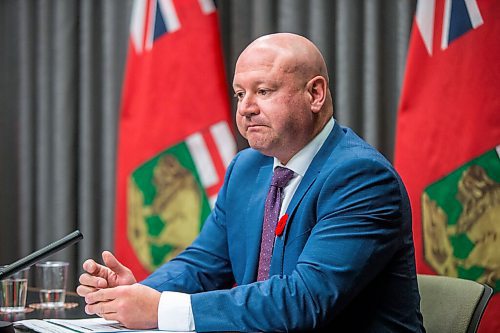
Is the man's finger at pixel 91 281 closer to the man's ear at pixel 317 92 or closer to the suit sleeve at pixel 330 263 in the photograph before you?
the suit sleeve at pixel 330 263

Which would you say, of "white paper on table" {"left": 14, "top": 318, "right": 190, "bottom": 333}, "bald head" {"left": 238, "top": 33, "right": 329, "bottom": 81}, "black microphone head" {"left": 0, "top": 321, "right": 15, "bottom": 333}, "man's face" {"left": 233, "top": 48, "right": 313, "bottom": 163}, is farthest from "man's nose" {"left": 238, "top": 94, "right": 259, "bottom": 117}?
"black microphone head" {"left": 0, "top": 321, "right": 15, "bottom": 333}

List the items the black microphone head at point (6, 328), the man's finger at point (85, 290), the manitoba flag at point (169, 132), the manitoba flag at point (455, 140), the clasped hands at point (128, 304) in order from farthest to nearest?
1. the manitoba flag at point (169, 132)
2. the manitoba flag at point (455, 140)
3. the man's finger at point (85, 290)
4. the clasped hands at point (128, 304)
5. the black microphone head at point (6, 328)

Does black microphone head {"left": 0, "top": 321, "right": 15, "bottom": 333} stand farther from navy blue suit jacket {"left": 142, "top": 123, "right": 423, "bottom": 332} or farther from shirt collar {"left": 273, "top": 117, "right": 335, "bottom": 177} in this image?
shirt collar {"left": 273, "top": 117, "right": 335, "bottom": 177}

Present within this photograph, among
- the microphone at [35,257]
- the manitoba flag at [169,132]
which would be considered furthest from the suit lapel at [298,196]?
the manitoba flag at [169,132]

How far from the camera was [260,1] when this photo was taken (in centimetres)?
349

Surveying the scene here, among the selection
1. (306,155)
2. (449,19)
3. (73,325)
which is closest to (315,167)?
(306,155)

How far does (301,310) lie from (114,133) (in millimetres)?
2436

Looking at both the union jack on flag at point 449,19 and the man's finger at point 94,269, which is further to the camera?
the union jack on flag at point 449,19

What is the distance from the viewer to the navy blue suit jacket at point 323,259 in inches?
64.7

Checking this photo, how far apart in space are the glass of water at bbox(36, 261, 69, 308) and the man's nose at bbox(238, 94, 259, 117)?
0.62 m

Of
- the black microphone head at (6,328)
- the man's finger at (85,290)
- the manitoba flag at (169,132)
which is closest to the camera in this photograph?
the black microphone head at (6,328)

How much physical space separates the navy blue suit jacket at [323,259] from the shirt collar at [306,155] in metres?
0.03

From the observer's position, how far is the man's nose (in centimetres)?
192

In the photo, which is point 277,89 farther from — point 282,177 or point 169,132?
point 169,132
